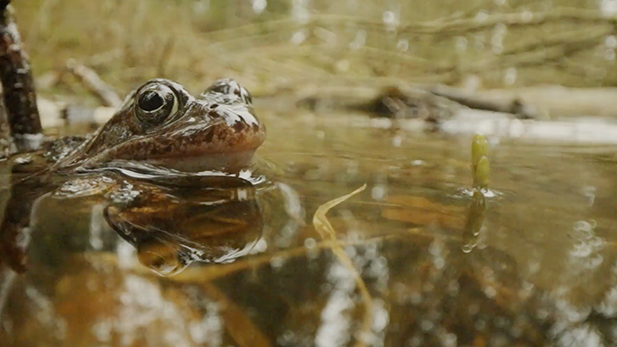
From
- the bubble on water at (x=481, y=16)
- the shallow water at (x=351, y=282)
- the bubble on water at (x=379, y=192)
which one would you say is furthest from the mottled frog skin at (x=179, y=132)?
the bubble on water at (x=481, y=16)

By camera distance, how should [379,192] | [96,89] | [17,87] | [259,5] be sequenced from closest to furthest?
[379,192]
[17,87]
[96,89]
[259,5]

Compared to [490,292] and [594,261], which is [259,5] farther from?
[490,292]

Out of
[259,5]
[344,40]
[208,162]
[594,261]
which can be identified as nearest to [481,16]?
[344,40]

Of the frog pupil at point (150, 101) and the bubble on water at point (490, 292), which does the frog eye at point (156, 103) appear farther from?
the bubble on water at point (490, 292)

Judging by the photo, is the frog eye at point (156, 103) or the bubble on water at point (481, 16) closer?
the frog eye at point (156, 103)

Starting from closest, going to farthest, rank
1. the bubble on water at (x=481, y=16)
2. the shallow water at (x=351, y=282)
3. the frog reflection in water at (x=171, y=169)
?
the shallow water at (x=351, y=282) < the frog reflection in water at (x=171, y=169) < the bubble on water at (x=481, y=16)

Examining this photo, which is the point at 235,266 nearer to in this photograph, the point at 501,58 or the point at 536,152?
the point at 536,152

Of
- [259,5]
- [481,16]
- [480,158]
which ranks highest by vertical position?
[259,5]
